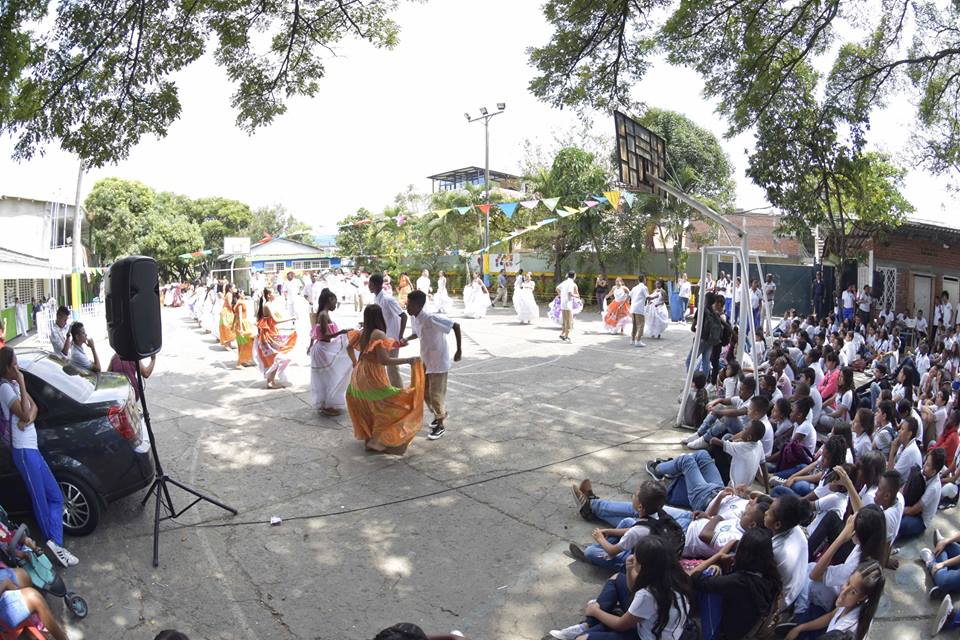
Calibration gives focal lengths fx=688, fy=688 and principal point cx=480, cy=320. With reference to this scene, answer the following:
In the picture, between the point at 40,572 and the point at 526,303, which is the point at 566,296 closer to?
the point at 526,303

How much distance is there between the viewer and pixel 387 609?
4410mm

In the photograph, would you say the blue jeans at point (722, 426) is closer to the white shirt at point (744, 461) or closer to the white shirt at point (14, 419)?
the white shirt at point (744, 461)

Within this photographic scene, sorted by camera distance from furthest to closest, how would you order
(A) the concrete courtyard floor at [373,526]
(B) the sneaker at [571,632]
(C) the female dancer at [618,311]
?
(C) the female dancer at [618,311] < (A) the concrete courtyard floor at [373,526] < (B) the sneaker at [571,632]

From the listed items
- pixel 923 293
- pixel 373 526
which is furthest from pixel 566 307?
pixel 923 293

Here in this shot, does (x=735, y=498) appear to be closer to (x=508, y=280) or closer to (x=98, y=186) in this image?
(x=508, y=280)

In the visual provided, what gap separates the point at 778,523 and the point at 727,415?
2.78 m

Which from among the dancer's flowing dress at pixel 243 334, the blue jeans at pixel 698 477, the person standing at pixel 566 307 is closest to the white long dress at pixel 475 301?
the person standing at pixel 566 307

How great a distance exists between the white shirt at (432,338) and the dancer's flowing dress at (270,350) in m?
3.76

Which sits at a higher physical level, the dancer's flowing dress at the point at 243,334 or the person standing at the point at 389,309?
the person standing at the point at 389,309

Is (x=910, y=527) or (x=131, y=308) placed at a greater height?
(x=131, y=308)

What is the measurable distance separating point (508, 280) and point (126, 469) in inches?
968

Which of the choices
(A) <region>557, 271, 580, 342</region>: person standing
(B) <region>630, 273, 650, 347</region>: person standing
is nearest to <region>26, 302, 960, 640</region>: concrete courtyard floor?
(B) <region>630, 273, 650, 347</region>: person standing

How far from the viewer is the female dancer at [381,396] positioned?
7207mm

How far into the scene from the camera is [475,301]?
2212 centimetres
